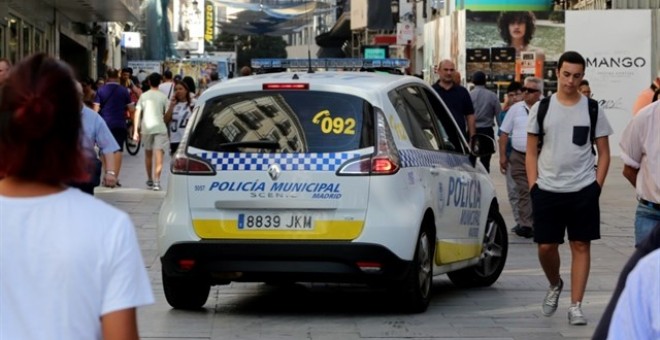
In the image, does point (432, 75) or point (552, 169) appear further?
point (432, 75)

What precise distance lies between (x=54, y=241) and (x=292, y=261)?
582cm

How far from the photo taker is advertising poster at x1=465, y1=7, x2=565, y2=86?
32.3 meters

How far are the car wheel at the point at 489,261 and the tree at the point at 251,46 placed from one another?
124 meters

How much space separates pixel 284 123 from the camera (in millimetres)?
9305

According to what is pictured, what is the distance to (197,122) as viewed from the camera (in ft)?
31.1

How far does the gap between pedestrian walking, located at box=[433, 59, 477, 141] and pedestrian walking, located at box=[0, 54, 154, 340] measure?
12.2m

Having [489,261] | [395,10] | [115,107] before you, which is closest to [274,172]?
[489,261]

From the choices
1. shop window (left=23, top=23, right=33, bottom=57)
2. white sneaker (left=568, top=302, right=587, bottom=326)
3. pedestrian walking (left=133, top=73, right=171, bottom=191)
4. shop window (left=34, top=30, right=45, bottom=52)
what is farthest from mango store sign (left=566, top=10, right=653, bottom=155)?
white sneaker (left=568, top=302, right=587, bottom=326)

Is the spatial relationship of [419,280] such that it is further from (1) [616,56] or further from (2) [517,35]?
(2) [517,35]

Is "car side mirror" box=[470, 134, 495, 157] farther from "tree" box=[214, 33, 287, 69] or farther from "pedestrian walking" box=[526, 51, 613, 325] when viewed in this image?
"tree" box=[214, 33, 287, 69]

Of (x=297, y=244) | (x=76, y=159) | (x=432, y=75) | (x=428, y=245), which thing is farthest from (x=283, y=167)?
(x=432, y=75)

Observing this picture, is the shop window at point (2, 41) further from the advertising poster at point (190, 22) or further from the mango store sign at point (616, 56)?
the advertising poster at point (190, 22)

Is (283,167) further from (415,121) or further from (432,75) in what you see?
(432,75)

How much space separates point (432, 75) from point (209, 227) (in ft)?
94.8
